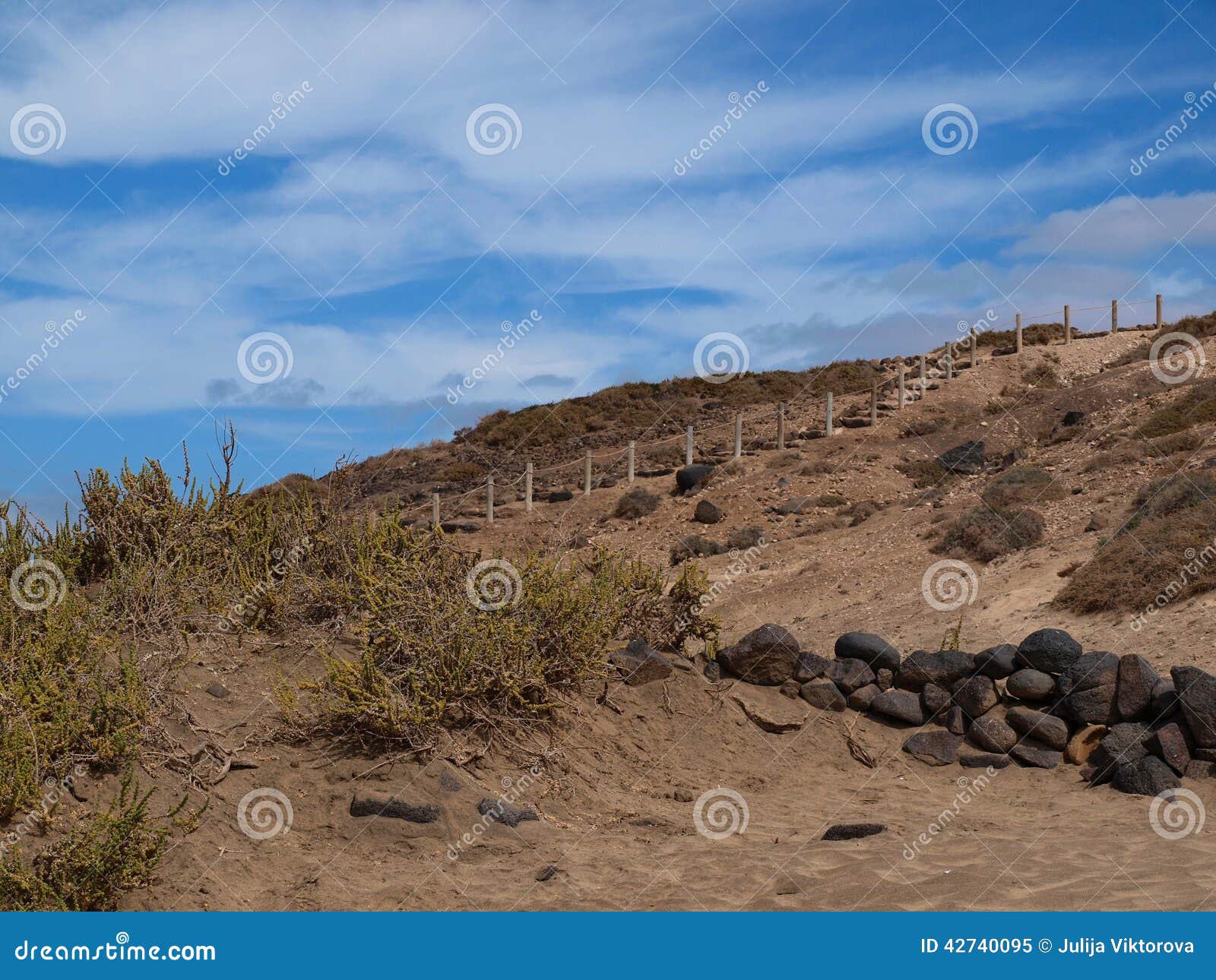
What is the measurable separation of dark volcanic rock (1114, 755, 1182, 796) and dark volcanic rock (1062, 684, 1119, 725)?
82 centimetres

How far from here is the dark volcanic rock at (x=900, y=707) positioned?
37.6 feet

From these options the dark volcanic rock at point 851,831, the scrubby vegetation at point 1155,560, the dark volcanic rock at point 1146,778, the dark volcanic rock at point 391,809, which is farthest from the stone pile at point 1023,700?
the dark volcanic rock at point 391,809

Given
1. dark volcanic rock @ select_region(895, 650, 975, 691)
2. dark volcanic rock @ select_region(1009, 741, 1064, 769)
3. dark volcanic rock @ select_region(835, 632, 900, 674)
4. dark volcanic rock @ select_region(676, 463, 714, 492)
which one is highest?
dark volcanic rock @ select_region(676, 463, 714, 492)

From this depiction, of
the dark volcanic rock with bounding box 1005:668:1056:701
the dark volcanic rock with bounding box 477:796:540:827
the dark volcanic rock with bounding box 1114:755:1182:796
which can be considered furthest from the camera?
the dark volcanic rock with bounding box 1005:668:1056:701

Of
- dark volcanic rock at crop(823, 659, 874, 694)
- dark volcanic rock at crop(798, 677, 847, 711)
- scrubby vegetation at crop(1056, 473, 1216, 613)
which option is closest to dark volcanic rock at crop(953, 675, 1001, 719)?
dark volcanic rock at crop(823, 659, 874, 694)

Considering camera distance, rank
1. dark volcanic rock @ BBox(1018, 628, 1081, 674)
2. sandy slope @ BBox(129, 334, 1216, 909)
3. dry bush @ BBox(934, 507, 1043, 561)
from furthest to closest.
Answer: dry bush @ BBox(934, 507, 1043, 561), dark volcanic rock @ BBox(1018, 628, 1081, 674), sandy slope @ BBox(129, 334, 1216, 909)

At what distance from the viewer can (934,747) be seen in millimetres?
11023

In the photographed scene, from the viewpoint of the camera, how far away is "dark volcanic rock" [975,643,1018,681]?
37.9ft

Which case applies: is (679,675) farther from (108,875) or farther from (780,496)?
(780,496)

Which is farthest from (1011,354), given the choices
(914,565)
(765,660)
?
(765,660)

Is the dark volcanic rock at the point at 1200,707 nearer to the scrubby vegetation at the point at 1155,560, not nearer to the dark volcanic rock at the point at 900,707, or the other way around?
the dark volcanic rock at the point at 900,707

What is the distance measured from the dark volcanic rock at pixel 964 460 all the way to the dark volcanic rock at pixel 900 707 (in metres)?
17.3

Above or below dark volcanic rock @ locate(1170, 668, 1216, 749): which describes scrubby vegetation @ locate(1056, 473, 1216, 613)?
above

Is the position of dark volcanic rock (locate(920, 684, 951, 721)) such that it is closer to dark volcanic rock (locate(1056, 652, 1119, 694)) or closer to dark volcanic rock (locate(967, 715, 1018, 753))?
dark volcanic rock (locate(967, 715, 1018, 753))
